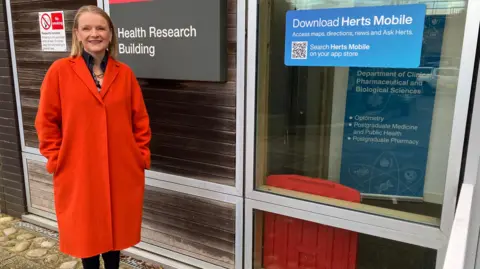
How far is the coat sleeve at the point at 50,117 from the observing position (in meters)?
2.24

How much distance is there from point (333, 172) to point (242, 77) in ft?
2.89

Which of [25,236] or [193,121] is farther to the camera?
[25,236]

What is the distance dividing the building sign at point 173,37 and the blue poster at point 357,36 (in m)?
0.46

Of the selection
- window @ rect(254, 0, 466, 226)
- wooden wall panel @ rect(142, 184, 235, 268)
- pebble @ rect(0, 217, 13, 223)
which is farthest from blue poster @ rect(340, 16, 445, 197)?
pebble @ rect(0, 217, 13, 223)

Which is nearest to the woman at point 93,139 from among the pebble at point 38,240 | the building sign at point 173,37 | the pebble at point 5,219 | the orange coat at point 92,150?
the orange coat at point 92,150

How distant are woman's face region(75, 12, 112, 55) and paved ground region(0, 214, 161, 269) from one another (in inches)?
70.9

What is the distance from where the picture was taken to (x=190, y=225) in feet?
10.2

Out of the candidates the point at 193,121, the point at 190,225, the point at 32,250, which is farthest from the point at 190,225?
the point at 32,250

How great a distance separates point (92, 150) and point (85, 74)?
424 mm

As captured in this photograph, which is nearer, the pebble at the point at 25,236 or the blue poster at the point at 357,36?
the blue poster at the point at 357,36

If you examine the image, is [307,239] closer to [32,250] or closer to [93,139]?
[93,139]

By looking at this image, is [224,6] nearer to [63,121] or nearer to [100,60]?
[100,60]

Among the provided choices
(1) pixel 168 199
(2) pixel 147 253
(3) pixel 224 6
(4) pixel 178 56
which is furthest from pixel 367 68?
(2) pixel 147 253

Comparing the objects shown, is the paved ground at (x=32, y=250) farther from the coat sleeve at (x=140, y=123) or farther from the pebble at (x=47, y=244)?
the coat sleeve at (x=140, y=123)
